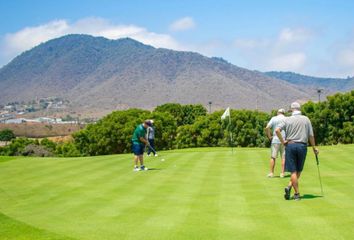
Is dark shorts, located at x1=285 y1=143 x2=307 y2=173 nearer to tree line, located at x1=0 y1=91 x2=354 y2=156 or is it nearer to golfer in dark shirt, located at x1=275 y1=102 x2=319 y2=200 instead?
golfer in dark shirt, located at x1=275 y1=102 x2=319 y2=200

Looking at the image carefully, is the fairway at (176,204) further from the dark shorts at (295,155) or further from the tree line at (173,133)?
the tree line at (173,133)

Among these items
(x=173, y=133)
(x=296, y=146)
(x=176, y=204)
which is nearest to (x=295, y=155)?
(x=296, y=146)

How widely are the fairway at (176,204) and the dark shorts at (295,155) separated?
0.89 metres

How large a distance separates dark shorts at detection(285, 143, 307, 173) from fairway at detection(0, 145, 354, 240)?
0.89m

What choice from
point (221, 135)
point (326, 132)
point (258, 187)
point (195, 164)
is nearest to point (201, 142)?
point (221, 135)

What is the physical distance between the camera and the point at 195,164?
25.5 metres

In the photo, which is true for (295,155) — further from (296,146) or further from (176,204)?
(176,204)

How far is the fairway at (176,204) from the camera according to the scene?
10883 mm

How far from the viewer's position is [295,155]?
1407 cm

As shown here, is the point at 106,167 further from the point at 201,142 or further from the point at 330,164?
the point at 201,142

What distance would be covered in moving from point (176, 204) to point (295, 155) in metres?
3.31

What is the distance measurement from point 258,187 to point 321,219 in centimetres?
532

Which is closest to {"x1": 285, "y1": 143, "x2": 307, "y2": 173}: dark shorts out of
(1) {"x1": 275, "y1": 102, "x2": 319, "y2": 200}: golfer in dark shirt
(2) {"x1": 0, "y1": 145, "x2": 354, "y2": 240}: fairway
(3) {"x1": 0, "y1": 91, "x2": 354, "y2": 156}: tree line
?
(1) {"x1": 275, "y1": 102, "x2": 319, "y2": 200}: golfer in dark shirt

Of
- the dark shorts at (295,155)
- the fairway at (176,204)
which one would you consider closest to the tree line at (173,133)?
the fairway at (176,204)
